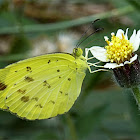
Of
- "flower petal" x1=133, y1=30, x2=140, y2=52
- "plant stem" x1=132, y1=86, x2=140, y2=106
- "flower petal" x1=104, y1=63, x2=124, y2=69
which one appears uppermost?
"flower petal" x1=133, y1=30, x2=140, y2=52

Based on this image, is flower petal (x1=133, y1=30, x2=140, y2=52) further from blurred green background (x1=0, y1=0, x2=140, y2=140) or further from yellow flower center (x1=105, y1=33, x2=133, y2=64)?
blurred green background (x1=0, y1=0, x2=140, y2=140)

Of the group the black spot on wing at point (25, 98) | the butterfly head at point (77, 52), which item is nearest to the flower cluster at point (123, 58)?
the butterfly head at point (77, 52)

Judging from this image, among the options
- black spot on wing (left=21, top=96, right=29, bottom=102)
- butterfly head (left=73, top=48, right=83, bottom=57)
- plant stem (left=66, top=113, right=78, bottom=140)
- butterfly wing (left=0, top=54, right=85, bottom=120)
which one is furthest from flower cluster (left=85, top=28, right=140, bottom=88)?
plant stem (left=66, top=113, right=78, bottom=140)

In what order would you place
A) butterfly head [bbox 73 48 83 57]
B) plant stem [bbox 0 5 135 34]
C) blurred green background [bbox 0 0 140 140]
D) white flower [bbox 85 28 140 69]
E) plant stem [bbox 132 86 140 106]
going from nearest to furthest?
plant stem [bbox 132 86 140 106] → white flower [bbox 85 28 140 69] → butterfly head [bbox 73 48 83 57] → blurred green background [bbox 0 0 140 140] → plant stem [bbox 0 5 135 34]

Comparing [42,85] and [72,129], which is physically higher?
[42,85]

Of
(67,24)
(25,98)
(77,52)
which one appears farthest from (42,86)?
(67,24)

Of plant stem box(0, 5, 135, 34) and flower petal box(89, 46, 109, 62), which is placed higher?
plant stem box(0, 5, 135, 34)

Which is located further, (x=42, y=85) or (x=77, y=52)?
(x=42, y=85)

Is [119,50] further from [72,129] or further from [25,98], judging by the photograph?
[72,129]

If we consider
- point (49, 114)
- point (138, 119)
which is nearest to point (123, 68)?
point (49, 114)
